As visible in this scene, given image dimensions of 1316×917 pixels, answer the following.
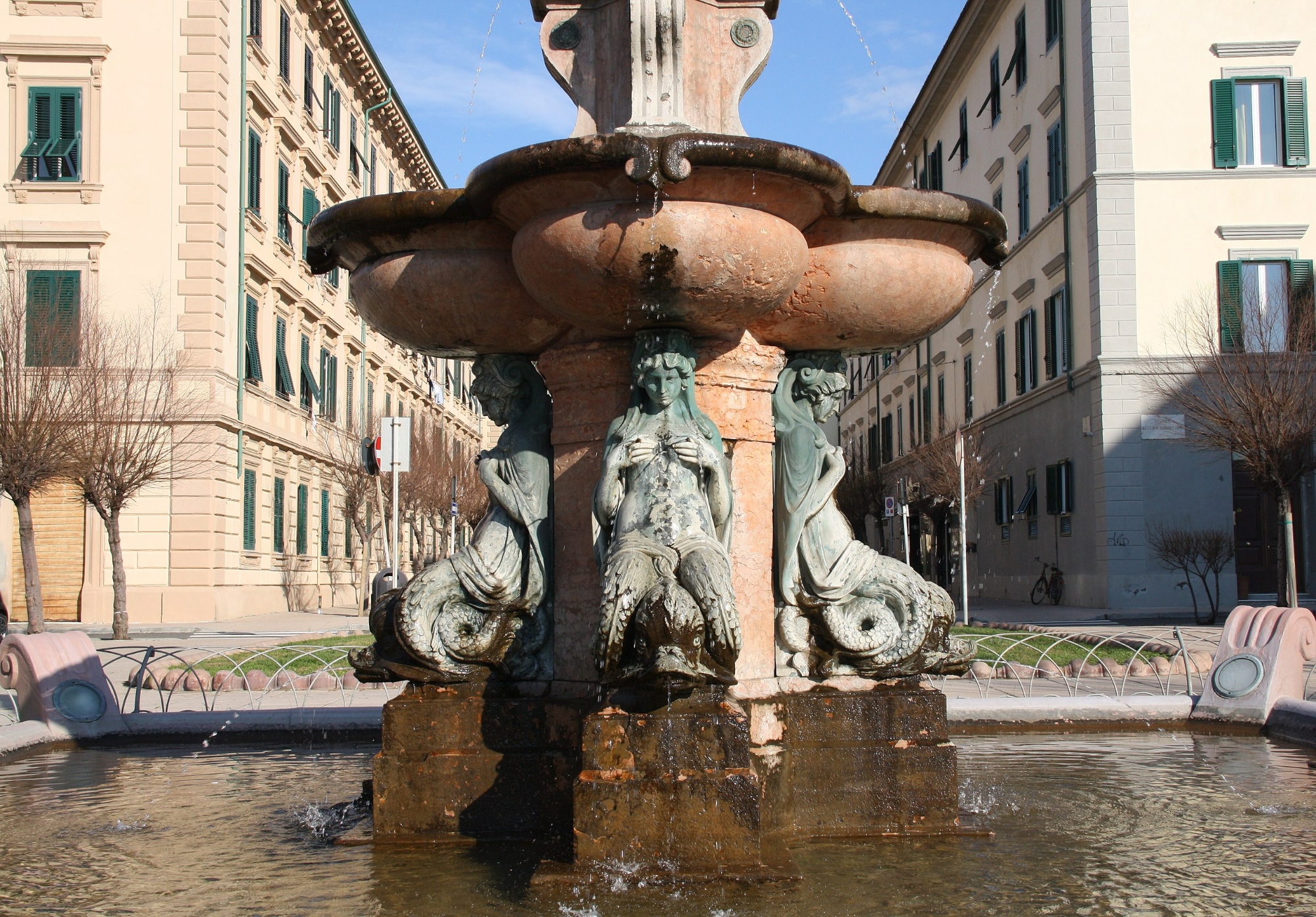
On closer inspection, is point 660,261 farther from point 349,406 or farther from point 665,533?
point 349,406

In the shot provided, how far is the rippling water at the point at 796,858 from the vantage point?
3.81 metres

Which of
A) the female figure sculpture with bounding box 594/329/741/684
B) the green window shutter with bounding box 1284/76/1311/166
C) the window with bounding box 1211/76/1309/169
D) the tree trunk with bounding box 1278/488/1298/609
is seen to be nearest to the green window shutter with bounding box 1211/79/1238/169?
the window with bounding box 1211/76/1309/169

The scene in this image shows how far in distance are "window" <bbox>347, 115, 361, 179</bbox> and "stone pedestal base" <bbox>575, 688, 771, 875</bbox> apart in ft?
Result: 119

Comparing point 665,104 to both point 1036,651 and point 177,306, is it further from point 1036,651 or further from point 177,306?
point 177,306

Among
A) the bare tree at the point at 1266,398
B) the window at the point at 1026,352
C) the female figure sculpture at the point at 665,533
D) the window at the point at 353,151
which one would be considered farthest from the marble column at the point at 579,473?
the window at the point at 353,151

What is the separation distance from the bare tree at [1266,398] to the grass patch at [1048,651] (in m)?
5.75

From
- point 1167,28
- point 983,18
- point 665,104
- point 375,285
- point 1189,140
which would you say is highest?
point 983,18

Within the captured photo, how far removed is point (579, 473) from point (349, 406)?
33221 millimetres

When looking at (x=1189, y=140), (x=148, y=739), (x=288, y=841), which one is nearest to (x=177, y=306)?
(x=148, y=739)

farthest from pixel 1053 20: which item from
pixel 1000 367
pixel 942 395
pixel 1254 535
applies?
pixel 942 395

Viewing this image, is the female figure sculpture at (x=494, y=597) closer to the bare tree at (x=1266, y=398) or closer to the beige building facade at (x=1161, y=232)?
the bare tree at (x=1266, y=398)

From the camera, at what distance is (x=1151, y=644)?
13.4 m

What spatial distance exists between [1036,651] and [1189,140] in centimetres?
1651

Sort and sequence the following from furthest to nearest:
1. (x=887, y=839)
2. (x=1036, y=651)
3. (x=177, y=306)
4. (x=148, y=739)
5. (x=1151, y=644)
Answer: (x=177, y=306)
(x=1151, y=644)
(x=1036, y=651)
(x=148, y=739)
(x=887, y=839)
